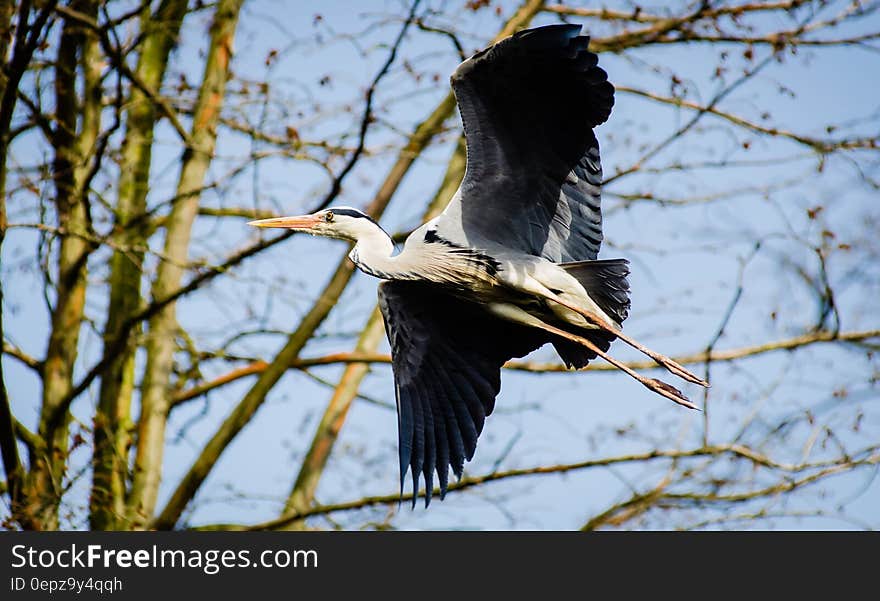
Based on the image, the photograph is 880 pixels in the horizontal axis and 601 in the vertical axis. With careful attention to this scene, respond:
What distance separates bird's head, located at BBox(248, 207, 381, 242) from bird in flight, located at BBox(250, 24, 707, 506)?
0.14 feet

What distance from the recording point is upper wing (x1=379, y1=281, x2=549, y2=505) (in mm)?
5500

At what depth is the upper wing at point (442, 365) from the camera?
550cm

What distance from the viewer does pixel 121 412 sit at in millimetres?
9133

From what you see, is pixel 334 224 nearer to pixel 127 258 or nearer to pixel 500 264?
pixel 500 264

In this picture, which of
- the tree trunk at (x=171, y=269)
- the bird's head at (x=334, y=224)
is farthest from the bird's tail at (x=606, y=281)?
the tree trunk at (x=171, y=269)

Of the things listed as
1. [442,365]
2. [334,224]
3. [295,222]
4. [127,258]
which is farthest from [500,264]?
[127,258]

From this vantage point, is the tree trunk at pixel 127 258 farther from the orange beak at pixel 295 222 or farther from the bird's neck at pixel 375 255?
the bird's neck at pixel 375 255

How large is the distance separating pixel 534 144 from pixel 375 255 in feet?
3.18

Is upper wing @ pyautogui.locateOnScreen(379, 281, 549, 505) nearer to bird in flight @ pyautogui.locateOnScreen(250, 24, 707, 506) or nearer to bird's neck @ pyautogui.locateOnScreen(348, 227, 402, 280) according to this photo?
bird in flight @ pyautogui.locateOnScreen(250, 24, 707, 506)

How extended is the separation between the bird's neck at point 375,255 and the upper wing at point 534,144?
1.06ft

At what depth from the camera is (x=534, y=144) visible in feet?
17.2
